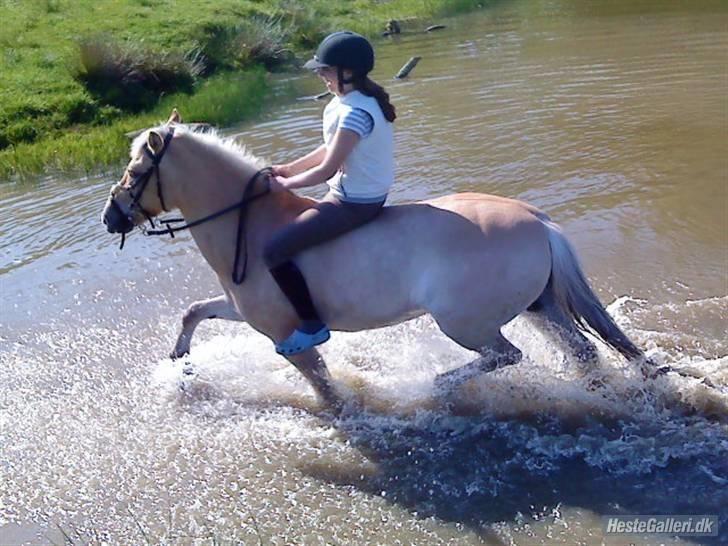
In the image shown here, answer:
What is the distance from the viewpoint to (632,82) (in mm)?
15492

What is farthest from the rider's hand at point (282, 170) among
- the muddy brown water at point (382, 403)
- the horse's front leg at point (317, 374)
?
the muddy brown water at point (382, 403)

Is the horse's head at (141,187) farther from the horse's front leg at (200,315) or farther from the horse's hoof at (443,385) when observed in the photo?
the horse's hoof at (443,385)

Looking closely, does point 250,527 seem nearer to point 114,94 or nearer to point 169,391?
point 169,391

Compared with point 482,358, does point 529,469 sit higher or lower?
lower

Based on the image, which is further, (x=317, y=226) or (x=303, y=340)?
(x=303, y=340)

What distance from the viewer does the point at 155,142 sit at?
5801 millimetres

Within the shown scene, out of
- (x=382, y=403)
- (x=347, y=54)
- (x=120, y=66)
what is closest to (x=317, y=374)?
(x=382, y=403)

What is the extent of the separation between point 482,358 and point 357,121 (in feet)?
5.90

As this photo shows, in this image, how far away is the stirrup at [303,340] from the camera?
586 cm

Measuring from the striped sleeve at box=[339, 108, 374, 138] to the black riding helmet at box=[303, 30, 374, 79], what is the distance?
239mm

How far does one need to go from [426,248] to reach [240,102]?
12.2m

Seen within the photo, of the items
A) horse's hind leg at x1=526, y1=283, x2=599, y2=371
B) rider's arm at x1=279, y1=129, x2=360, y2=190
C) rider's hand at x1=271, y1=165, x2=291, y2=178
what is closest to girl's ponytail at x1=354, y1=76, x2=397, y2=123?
rider's arm at x1=279, y1=129, x2=360, y2=190

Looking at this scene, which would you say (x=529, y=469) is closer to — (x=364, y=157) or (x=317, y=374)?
(x=317, y=374)

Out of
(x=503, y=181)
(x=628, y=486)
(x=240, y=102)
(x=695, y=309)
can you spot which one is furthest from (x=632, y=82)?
(x=628, y=486)
